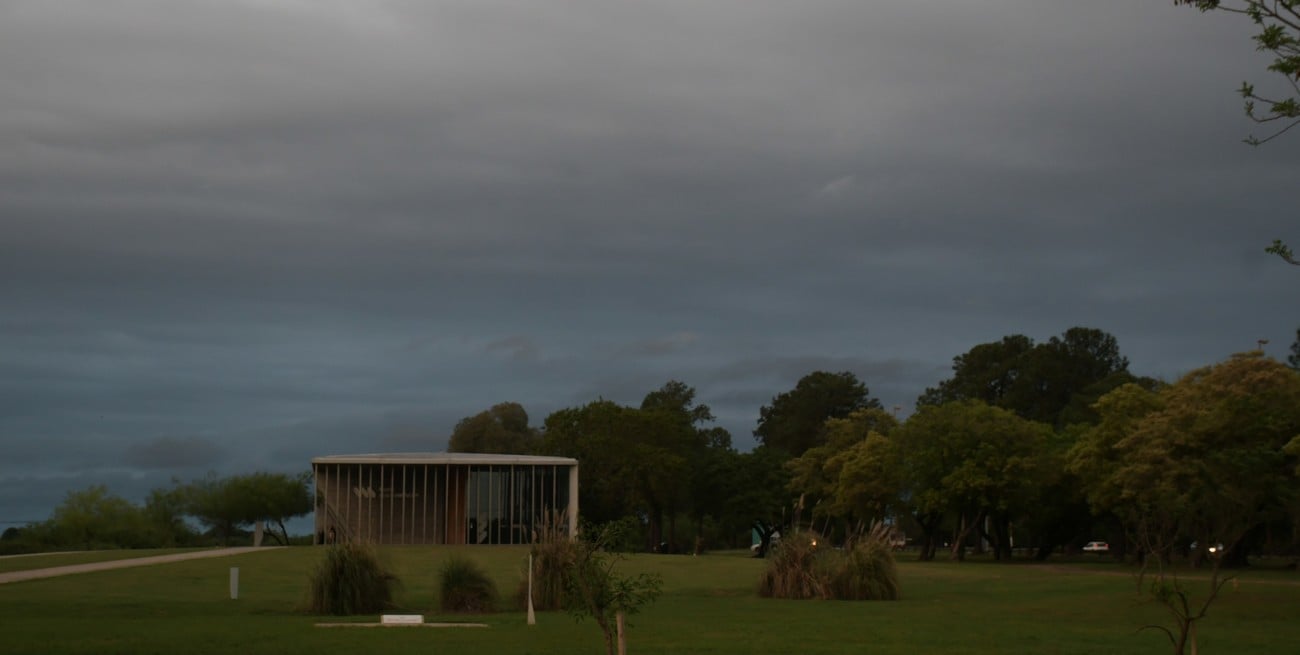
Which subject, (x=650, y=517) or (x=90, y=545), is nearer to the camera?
(x=90, y=545)

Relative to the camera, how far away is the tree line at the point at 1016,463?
158 feet

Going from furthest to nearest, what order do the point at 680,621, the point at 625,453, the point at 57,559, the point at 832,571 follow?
the point at 625,453 < the point at 57,559 < the point at 832,571 < the point at 680,621

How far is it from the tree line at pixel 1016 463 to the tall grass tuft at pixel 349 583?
11469 mm

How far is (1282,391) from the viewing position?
5034 cm

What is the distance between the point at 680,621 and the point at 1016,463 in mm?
41284

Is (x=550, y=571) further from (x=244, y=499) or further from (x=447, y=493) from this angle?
(x=244, y=499)

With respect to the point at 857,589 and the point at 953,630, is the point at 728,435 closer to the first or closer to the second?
the point at 857,589

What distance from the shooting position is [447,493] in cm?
6888

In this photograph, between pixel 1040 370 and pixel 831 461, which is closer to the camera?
pixel 831 461

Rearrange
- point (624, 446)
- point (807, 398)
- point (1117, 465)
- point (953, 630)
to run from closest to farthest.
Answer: point (953, 630) < point (1117, 465) < point (624, 446) < point (807, 398)

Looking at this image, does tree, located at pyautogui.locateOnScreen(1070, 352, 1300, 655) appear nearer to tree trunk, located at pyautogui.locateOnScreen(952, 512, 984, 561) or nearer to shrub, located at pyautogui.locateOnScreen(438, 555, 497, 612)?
tree trunk, located at pyautogui.locateOnScreen(952, 512, 984, 561)

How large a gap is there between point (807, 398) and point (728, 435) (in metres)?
8.62

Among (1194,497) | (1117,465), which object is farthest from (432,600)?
(1117,465)

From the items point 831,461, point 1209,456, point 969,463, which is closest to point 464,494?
point 831,461
